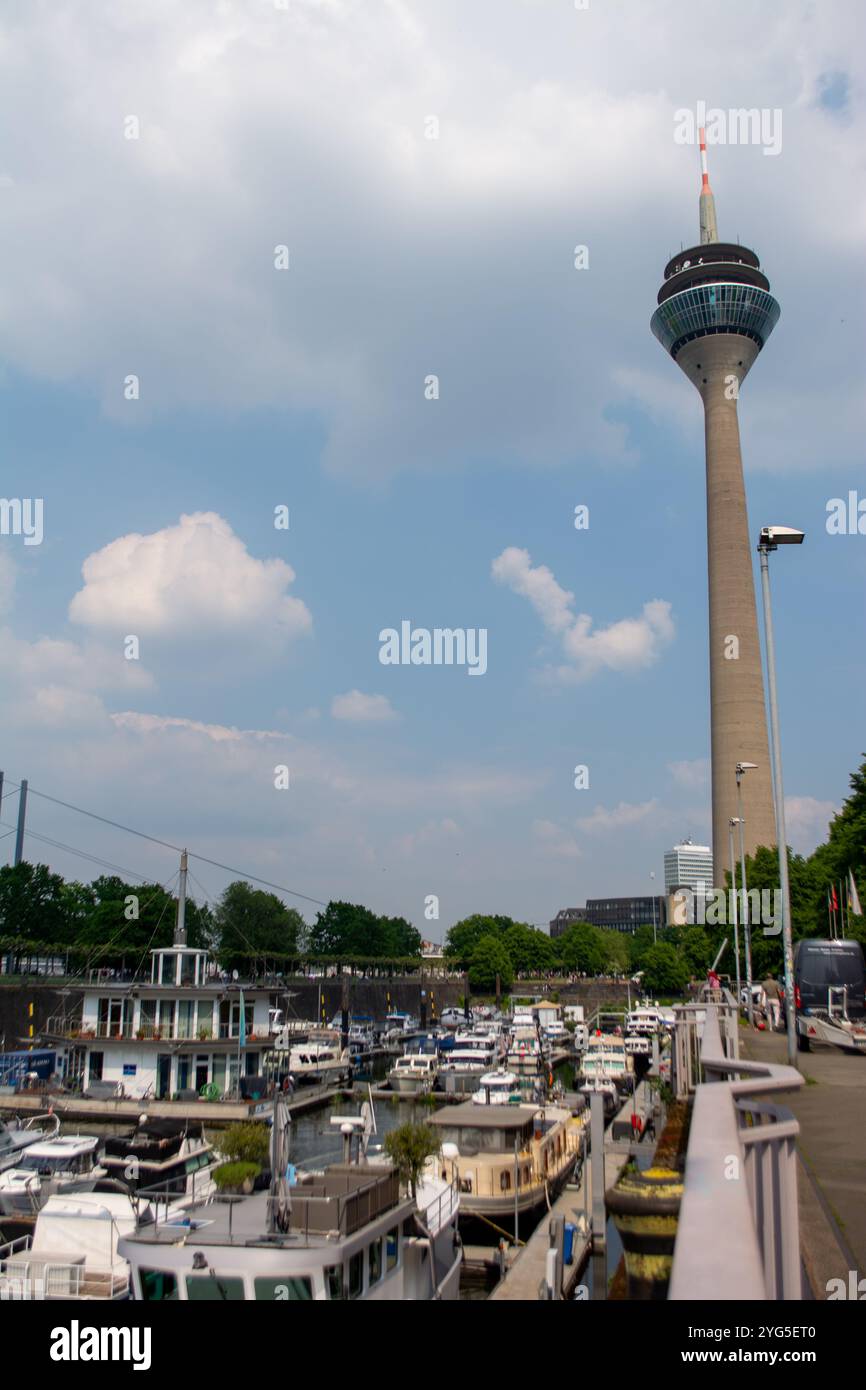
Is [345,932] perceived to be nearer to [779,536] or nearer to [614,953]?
[614,953]

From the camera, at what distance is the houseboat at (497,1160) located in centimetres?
2714

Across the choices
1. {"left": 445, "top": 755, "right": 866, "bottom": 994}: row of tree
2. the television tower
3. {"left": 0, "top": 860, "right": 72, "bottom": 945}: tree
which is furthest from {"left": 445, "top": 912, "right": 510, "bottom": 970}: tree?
{"left": 0, "top": 860, "right": 72, "bottom": 945}: tree

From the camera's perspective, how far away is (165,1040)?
Result: 44.8m

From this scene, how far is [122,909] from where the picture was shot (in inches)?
3634

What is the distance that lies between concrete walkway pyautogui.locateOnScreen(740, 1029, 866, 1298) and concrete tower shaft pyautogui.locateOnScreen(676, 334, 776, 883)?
84737 mm

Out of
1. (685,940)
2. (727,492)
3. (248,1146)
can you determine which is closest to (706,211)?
(727,492)

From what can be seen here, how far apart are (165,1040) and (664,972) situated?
84.5 m

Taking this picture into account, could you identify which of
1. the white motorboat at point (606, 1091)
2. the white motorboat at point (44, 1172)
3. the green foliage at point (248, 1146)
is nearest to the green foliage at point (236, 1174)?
the green foliage at point (248, 1146)

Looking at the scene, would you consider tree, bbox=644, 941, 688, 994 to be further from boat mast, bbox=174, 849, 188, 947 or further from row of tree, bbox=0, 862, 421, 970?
boat mast, bbox=174, 849, 188, 947
